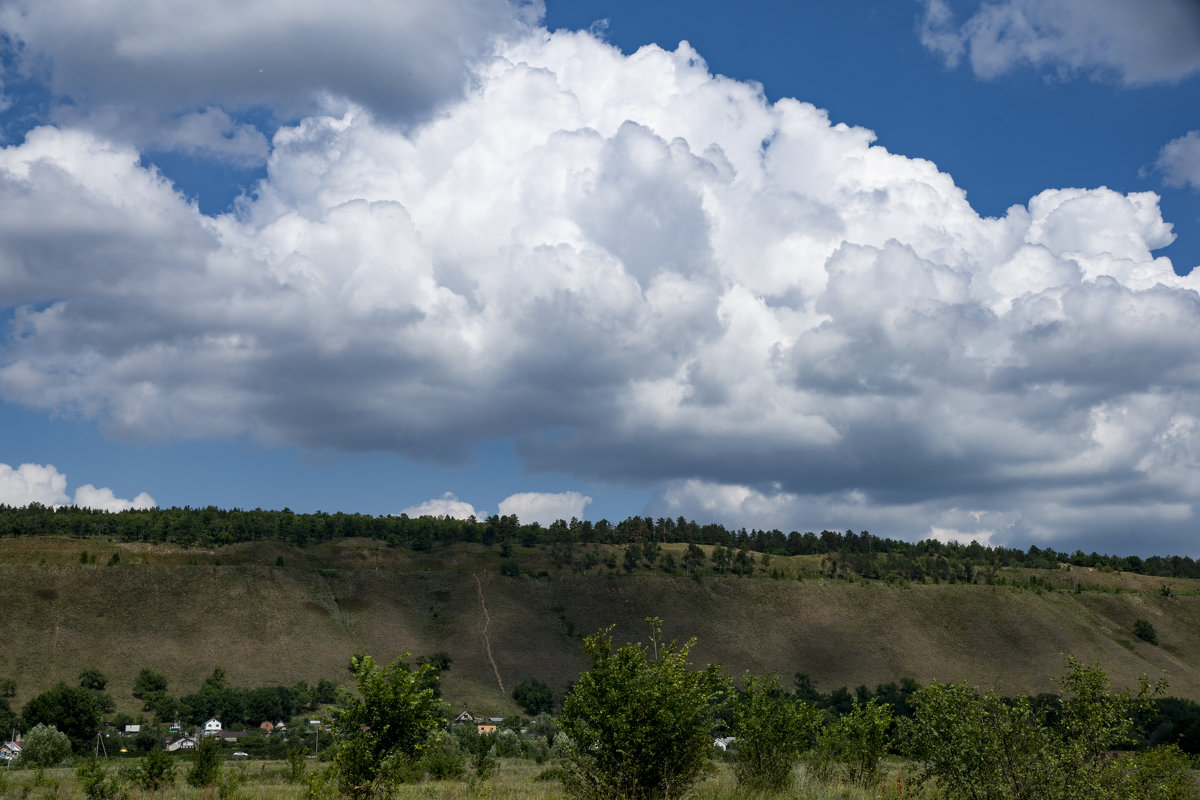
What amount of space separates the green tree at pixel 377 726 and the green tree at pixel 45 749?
49.4m

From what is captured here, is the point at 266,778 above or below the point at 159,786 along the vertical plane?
below

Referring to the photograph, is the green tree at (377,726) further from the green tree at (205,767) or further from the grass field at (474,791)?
the green tree at (205,767)

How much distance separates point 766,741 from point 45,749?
2215 inches

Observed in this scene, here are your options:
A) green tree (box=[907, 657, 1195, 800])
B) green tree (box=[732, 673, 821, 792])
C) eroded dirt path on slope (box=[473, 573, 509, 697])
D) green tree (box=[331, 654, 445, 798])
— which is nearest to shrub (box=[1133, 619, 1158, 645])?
eroded dirt path on slope (box=[473, 573, 509, 697])

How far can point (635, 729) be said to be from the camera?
19297mm

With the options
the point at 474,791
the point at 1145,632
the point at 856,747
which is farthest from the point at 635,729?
the point at 1145,632

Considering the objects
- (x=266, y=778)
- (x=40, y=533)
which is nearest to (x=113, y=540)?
(x=40, y=533)

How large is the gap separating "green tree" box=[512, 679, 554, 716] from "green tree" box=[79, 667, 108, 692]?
171 feet

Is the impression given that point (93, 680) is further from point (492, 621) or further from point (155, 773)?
point (155, 773)

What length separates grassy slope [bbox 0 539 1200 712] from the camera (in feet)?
403

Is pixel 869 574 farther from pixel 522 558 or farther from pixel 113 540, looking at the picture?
pixel 113 540

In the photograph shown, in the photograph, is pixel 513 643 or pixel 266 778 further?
pixel 513 643

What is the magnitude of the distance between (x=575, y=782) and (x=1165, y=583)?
675 feet

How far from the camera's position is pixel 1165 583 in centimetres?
18375
